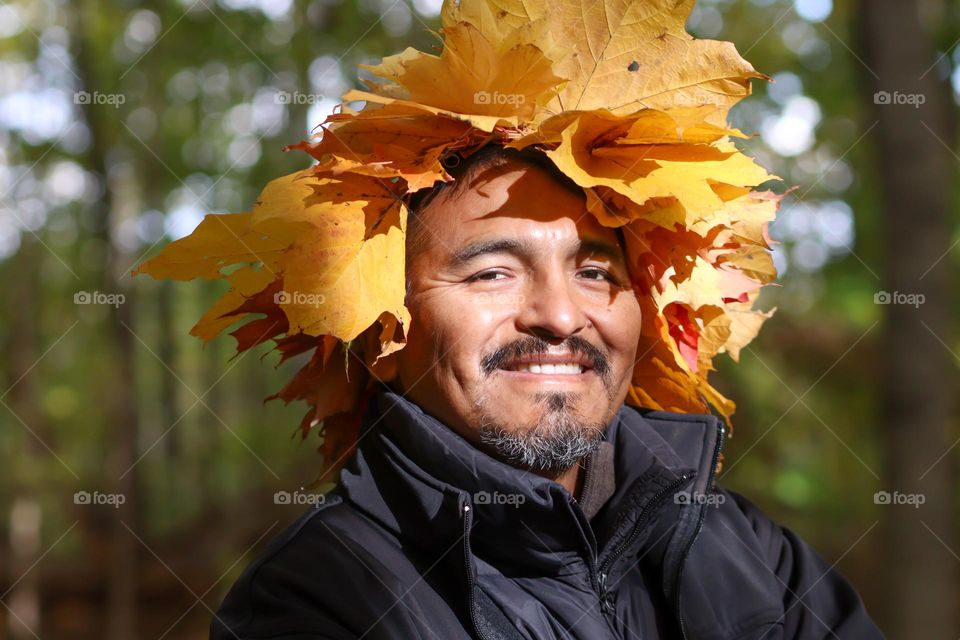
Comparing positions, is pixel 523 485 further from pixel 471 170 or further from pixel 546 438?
pixel 471 170

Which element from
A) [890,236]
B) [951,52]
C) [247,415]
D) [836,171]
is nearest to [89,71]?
[890,236]

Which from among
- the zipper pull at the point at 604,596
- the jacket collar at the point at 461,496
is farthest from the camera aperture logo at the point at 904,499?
the zipper pull at the point at 604,596

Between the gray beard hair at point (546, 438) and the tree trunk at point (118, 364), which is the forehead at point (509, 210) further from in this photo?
the tree trunk at point (118, 364)

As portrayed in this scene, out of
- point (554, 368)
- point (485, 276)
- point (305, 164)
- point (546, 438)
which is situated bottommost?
point (546, 438)

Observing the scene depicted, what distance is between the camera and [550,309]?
79.3 inches

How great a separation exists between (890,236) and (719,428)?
2.65 metres

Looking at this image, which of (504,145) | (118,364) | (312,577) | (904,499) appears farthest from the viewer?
(118,364)

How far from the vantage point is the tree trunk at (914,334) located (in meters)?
4.26

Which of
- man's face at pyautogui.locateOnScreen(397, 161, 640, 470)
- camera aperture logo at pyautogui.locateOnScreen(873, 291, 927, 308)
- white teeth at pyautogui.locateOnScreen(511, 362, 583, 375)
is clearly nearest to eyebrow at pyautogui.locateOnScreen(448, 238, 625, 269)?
man's face at pyautogui.locateOnScreen(397, 161, 640, 470)

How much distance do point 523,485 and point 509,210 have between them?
2.09 feet

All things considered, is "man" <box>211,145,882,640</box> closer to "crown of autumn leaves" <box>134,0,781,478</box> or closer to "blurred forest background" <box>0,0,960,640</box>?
"crown of autumn leaves" <box>134,0,781,478</box>

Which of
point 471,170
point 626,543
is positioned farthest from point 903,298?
point 471,170

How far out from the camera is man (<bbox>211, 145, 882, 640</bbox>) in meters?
1.84

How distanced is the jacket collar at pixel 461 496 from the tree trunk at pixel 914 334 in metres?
2.71
